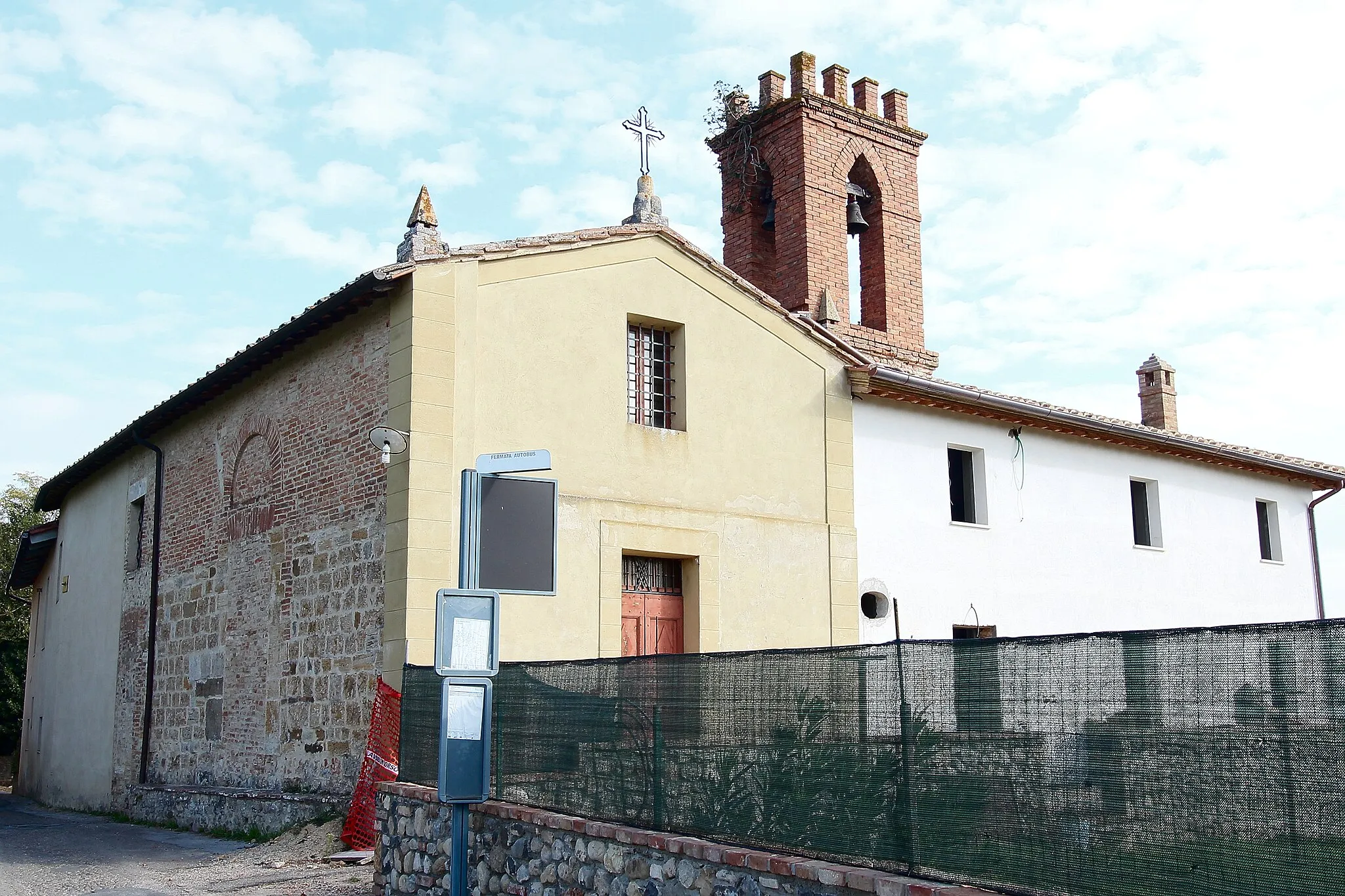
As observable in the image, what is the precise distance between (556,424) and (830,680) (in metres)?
6.60

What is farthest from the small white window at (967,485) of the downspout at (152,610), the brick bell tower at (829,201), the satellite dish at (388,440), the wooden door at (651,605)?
the downspout at (152,610)

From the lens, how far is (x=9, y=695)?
1088 inches

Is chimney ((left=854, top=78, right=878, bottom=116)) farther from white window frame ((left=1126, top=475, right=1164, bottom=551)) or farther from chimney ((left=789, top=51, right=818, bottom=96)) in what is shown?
white window frame ((left=1126, top=475, right=1164, bottom=551))

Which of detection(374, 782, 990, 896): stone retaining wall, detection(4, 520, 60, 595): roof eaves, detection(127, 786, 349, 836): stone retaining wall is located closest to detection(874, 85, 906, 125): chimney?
detection(127, 786, 349, 836): stone retaining wall

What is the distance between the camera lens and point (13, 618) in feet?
Answer: 97.3

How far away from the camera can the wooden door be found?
40.9 feet

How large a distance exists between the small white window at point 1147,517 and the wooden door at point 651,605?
7.74 m

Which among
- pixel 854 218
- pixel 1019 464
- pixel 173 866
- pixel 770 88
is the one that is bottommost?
pixel 173 866

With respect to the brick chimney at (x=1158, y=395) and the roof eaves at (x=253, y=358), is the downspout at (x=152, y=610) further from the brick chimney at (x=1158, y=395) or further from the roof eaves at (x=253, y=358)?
the brick chimney at (x=1158, y=395)

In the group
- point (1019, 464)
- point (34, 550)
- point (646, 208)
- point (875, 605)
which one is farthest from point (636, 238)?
point (34, 550)

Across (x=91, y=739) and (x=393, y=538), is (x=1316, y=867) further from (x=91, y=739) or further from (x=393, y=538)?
(x=91, y=739)

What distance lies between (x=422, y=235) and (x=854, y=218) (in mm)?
8476

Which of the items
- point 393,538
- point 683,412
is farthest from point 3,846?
point 683,412

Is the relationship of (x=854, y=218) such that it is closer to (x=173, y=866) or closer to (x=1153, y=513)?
(x=1153, y=513)
